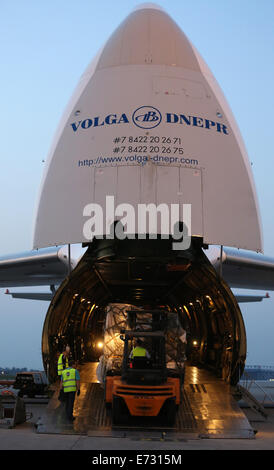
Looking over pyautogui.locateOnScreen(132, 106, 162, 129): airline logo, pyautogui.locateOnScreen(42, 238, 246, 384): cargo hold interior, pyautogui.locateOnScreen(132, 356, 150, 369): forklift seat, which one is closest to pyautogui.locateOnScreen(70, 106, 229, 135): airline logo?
pyautogui.locateOnScreen(132, 106, 162, 129): airline logo

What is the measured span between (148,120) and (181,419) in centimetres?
554

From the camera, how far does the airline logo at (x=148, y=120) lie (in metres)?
9.87

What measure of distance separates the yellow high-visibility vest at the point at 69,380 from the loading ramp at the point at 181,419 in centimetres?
50

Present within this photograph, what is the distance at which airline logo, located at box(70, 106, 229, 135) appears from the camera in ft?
32.4

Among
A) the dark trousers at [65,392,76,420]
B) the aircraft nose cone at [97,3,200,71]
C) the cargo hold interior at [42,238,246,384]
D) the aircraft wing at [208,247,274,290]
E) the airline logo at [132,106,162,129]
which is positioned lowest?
the dark trousers at [65,392,76,420]

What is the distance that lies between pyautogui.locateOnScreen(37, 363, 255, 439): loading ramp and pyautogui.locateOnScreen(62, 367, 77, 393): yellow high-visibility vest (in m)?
0.50

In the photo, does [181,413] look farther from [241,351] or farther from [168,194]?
[168,194]

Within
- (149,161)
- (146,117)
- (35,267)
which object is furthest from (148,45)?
(35,267)

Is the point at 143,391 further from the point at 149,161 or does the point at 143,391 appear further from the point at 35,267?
the point at 35,267

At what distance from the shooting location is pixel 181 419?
971 cm

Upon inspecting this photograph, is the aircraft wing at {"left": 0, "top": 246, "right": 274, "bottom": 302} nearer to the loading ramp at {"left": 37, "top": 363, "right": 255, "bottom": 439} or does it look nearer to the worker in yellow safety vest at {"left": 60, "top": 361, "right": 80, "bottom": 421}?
the loading ramp at {"left": 37, "top": 363, "right": 255, "bottom": 439}

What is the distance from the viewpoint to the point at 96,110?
10320 millimetres

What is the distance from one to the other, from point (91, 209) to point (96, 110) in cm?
217
